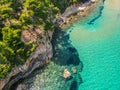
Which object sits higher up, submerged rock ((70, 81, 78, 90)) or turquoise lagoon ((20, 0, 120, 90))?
turquoise lagoon ((20, 0, 120, 90))

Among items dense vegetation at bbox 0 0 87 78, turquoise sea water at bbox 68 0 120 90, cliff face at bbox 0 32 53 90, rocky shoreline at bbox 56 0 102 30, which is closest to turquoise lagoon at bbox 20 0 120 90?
turquoise sea water at bbox 68 0 120 90

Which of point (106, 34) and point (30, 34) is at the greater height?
point (30, 34)

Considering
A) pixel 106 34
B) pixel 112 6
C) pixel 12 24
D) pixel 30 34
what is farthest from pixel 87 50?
pixel 112 6

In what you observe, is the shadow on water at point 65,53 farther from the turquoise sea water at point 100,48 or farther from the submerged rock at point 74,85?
the turquoise sea water at point 100,48

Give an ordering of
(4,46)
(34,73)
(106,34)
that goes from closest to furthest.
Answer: (4,46), (34,73), (106,34)

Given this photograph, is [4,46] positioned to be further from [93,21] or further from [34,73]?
[93,21]

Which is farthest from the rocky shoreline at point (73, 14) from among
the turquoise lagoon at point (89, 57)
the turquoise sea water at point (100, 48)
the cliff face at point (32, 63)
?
the cliff face at point (32, 63)

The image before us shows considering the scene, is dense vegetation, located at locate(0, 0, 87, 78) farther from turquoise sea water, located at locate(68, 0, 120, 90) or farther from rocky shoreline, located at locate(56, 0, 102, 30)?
turquoise sea water, located at locate(68, 0, 120, 90)
